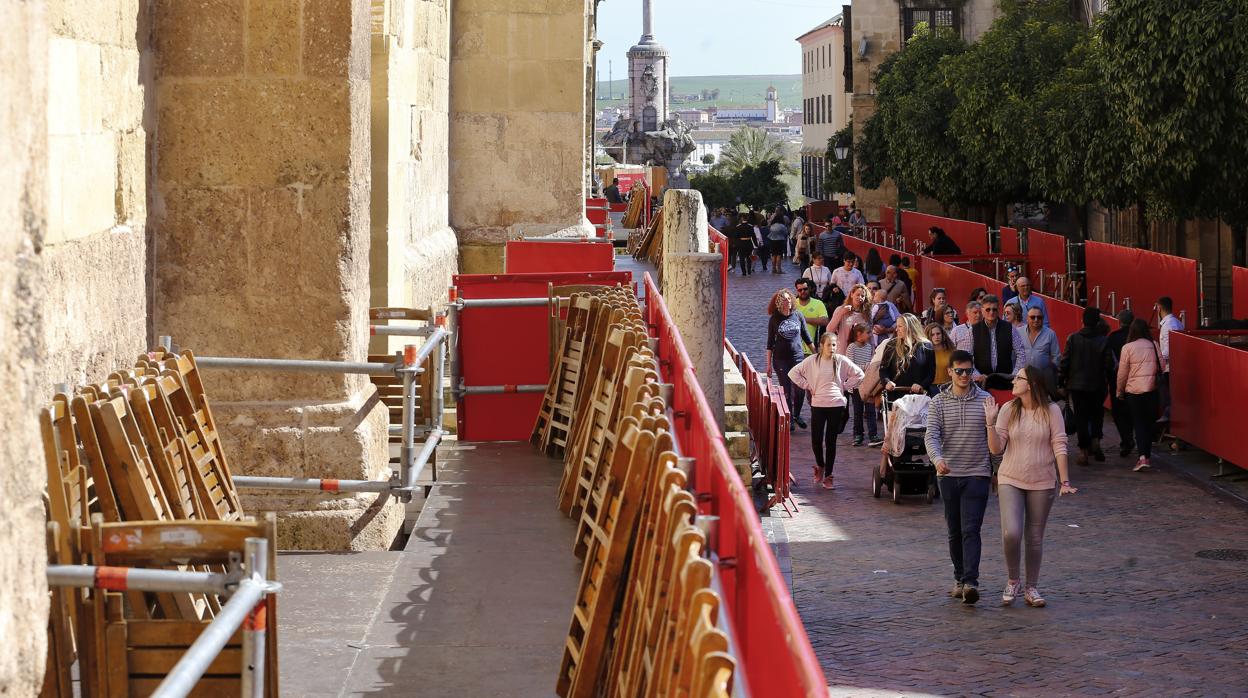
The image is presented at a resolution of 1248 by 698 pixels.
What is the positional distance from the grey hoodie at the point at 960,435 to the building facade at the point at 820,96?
253 feet

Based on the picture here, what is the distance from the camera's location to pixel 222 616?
11.1 feet

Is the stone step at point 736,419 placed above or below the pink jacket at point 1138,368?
below

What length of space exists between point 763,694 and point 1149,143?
19.1 meters

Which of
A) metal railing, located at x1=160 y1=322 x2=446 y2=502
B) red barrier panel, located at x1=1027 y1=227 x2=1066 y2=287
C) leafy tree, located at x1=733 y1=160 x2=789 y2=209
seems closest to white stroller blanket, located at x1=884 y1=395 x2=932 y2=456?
metal railing, located at x1=160 y1=322 x2=446 y2=502

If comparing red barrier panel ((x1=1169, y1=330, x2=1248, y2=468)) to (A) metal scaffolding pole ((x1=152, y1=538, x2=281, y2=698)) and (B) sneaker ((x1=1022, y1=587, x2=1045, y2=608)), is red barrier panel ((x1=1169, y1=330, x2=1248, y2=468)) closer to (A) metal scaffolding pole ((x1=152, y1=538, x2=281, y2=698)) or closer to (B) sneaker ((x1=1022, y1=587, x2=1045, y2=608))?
(B) sneaker ((x1=1022, y1=587, x2=1045, y2=608))

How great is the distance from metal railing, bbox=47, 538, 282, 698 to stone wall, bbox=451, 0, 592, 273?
14.0 meters

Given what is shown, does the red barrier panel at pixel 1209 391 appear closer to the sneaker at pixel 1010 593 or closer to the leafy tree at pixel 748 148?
the sneaker at pixel 1010 593

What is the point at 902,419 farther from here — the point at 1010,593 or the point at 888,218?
the point at 888,218

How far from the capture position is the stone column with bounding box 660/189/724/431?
34.6ft

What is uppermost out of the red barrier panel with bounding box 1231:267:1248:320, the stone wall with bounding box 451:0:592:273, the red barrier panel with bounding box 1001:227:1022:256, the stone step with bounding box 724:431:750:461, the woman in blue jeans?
the stone wall with bounding box 451:0:592:273

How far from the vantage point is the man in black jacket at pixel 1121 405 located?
15.9 m

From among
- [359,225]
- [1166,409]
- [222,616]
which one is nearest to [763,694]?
[222,616]

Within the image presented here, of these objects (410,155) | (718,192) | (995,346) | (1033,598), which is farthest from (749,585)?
(718,192)

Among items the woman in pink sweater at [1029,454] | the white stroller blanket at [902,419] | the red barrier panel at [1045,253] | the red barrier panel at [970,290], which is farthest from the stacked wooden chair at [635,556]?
the red barrier panel at [1045,253]
